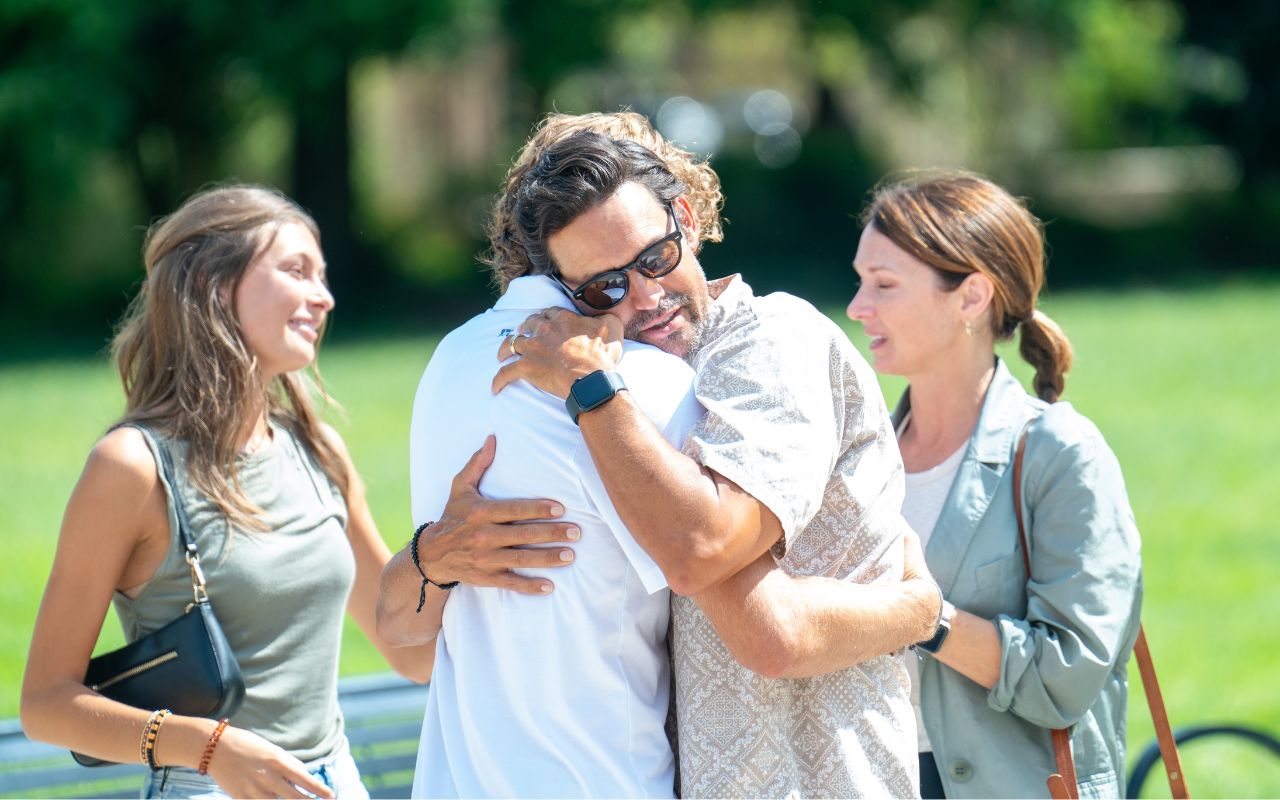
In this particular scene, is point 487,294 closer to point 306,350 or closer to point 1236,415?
point 1236,415

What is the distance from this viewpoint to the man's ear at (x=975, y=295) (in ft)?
11.4

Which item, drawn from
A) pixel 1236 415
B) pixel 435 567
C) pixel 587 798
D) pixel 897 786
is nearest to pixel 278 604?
pixel 435 567

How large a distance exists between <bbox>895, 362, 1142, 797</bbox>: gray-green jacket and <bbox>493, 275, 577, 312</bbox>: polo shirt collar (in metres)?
1.29

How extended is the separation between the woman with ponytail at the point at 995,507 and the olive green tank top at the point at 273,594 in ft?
4.61

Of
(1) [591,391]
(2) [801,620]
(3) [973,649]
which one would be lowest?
(3) [973,649]

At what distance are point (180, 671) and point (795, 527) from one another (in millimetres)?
1530

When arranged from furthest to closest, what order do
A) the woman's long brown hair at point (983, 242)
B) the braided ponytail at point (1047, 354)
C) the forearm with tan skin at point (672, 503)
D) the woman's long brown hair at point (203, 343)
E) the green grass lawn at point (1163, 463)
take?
the green grass lawn at point (1163, 463), the braided ponytail at point (1047, 354), the woman's long brown hair at point (983, 242), the woman's long brown hair at point (203, 343), the forearm with tan skin at point (672, 503)

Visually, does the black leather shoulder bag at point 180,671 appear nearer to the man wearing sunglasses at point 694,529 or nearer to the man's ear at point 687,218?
the man wearing sunglasses at point 694,529

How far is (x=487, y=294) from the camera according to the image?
891 inches

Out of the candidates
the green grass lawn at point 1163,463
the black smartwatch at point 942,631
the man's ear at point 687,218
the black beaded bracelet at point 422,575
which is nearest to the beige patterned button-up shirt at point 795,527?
the man's ear at point 687,218

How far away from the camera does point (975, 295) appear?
350 centimetres

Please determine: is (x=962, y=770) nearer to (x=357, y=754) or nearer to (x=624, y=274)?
(x=624, y=274)

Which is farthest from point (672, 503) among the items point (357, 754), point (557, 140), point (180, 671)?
point (357, 754)

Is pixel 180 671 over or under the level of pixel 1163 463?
over
